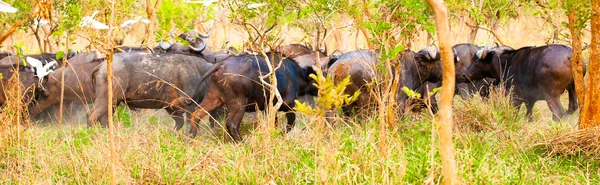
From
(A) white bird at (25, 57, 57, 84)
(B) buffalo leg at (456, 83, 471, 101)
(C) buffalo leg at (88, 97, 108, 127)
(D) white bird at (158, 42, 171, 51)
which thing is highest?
(A) white bird at (25, 57, 57, 84)

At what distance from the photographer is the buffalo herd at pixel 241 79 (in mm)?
8633

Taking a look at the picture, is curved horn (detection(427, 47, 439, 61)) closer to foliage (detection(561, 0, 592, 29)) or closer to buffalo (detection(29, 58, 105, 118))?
foliage (detection(561, 0, 592, 29))

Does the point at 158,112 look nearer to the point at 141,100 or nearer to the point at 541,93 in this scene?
the point at 141,100

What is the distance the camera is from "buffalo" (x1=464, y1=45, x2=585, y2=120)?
31.9 feet

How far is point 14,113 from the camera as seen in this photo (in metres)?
6.59

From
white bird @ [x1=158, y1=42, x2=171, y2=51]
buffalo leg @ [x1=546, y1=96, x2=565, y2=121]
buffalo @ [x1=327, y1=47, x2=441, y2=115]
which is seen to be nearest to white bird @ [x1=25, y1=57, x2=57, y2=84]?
white bird @ [x1=158, y1=42, x2=171, y2=51]

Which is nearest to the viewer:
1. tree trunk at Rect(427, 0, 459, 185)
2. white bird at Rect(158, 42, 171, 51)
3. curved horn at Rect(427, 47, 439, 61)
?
tree trunk at Rect(427, 0, 459, 185)

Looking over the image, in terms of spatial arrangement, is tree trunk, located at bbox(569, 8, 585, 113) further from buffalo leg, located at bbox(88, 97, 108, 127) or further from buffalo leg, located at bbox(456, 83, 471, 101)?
buffalo leg, located at bbox(88, 97, 108, 127)

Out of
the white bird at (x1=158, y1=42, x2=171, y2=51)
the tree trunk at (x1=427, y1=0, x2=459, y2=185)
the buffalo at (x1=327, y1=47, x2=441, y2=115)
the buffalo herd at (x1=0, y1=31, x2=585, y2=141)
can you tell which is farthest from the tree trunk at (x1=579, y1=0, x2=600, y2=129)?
the white bird at (x1=158, y1=42, x2=171, y2=51)

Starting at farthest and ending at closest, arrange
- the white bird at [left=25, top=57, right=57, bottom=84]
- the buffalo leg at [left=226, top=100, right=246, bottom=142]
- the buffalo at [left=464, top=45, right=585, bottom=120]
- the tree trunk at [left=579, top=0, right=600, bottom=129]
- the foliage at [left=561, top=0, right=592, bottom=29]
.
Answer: the white bird at [left=25, top=57, right=57, bottom=84]
the buffalo at [left=464, top=45, right=585, bottom=120]
the buffalo leg at [left=226, top=100, right=246, bottom=142]
the tree trunk at [left=579, top=0, right=600, bottom=129]
the foliage at [left=561, top=0, right=592, bottom=29]

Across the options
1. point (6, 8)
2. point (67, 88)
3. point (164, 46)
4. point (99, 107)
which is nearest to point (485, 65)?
point (164, 46)

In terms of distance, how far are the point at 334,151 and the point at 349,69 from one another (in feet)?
11.4

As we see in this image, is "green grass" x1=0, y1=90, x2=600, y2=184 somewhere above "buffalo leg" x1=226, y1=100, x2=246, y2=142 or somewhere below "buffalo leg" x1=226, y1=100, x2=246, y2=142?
above

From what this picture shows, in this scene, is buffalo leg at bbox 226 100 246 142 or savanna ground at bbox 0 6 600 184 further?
buffalo leg at bbox 226 100 246 142
